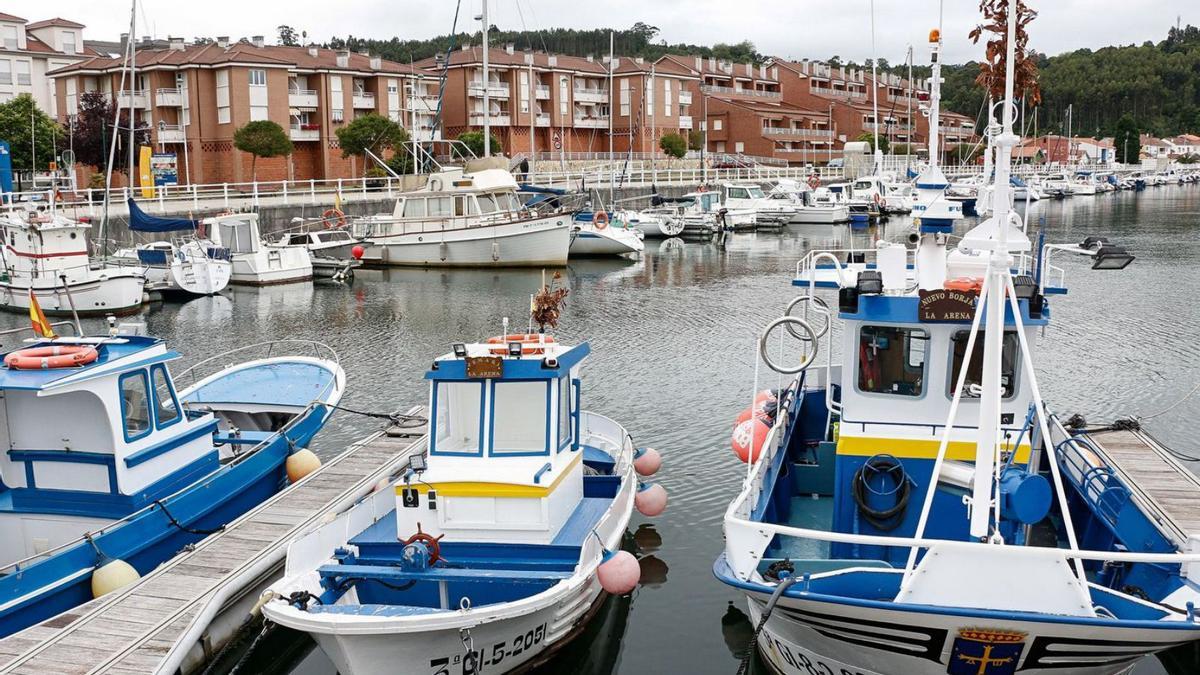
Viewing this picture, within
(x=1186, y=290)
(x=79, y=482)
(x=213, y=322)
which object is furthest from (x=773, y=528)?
(x=1186, y=290)

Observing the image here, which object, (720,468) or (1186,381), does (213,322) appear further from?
(1186,381)

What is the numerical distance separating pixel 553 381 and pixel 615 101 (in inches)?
3265

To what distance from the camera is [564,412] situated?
1135 centimetres

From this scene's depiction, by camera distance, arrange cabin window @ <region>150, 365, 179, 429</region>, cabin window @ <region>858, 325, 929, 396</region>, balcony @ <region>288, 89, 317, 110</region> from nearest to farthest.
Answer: cabin window @ <region>858, 325, 929, 396</region>, cabin window @ <region>150, 365, 179, 429</region>, balcony @ <region>288, 89, 317, 110</region>

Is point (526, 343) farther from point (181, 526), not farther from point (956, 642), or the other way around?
point (956, 642)

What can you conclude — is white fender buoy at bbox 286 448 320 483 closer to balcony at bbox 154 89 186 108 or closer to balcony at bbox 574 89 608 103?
balcony at bbox 154 89 186 108

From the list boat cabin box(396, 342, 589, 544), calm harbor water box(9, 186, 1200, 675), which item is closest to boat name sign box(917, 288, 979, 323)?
boat cabin box(396, 342, 589, 544)

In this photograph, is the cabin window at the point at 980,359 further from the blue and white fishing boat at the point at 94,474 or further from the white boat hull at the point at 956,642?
the blue and white fishing boat at the point at 94,474

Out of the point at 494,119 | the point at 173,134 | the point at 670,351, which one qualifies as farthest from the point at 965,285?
the point at 494,119

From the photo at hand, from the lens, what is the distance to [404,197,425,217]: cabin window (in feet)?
151

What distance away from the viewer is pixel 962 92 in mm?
122688

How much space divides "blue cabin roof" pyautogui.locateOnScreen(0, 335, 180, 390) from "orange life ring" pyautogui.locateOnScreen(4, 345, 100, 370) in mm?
54

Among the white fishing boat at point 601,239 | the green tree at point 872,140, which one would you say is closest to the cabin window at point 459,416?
the white fishing boat at point 601,239

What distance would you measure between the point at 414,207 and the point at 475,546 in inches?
1469
